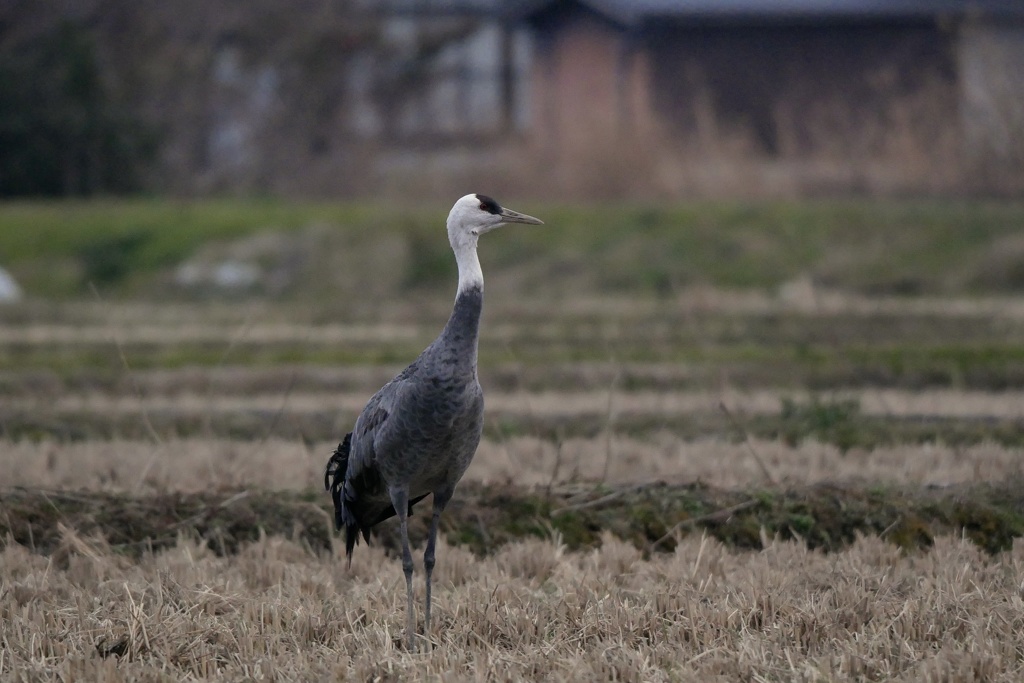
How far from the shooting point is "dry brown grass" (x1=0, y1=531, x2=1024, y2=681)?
5.61 meters

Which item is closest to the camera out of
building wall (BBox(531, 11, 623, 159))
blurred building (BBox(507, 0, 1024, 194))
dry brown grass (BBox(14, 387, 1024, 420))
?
dry brown grass (BBox(14, 387, 1024, 420))

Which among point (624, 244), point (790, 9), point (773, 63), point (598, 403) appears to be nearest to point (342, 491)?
point (598, 403)

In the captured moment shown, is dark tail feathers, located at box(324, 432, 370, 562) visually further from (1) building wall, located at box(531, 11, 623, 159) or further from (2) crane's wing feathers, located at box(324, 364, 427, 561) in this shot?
(1) building wall, located at box(531, 11, 623, 159)

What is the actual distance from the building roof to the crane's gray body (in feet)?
78.5

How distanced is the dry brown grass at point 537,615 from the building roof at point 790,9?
2313cm

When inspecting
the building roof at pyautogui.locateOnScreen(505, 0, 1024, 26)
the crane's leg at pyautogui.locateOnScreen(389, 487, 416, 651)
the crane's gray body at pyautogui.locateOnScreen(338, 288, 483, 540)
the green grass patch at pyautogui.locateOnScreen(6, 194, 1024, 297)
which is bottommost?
the green grass patch at pyautogui.locateOnScreen(6, 194, 1024, 297)

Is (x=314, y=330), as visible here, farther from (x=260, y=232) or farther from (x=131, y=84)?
(x=131, y=84)

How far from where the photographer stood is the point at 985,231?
66.9 feet

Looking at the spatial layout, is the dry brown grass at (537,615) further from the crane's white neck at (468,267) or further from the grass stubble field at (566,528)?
the crane's white neck at (468,267)

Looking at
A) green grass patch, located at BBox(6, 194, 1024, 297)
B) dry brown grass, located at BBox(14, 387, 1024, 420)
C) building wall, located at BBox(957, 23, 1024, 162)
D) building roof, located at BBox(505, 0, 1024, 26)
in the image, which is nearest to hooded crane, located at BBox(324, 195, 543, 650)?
dry brown grass, located at BBox(14, 387, 1024, 420)

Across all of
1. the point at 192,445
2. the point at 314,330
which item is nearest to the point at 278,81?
the point at 314,330

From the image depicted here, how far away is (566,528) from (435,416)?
2.09 m

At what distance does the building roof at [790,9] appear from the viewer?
2908 cm

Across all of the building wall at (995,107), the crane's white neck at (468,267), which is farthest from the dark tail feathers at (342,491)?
the building wall at (995,107)
